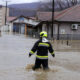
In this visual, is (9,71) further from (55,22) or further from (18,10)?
(18,10)

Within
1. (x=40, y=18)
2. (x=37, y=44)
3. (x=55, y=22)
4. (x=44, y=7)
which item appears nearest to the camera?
(x=37, y=44)

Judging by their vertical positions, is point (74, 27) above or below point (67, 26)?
below

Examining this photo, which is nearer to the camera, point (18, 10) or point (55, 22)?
point (55, 22)

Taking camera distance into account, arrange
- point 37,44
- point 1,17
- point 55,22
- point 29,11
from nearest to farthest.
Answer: point 37,44
point 55,22
point 1,17
point 29,11

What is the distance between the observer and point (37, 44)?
872 cm

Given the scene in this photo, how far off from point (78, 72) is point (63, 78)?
1279mm

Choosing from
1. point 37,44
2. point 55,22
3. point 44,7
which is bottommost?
point 37,44

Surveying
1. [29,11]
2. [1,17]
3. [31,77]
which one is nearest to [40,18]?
[31,77]

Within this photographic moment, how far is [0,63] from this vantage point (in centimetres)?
1113

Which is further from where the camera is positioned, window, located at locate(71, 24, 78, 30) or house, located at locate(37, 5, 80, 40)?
window, located at locate(71, 24, 78, 30)

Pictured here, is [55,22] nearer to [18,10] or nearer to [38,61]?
[38,61]

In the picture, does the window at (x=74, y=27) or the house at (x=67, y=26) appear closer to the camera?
the house at (x=67, y=26)

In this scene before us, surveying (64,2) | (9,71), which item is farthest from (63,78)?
(64,2)

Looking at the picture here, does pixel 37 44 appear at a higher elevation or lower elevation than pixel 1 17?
lower
